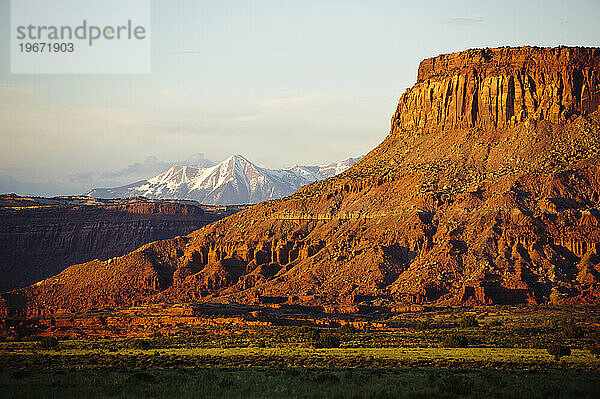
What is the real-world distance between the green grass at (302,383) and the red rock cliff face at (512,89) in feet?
404

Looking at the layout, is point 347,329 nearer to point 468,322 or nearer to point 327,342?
point 468,322

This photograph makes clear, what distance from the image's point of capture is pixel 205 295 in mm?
165375

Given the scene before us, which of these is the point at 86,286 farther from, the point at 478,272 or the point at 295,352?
the point at 295,352

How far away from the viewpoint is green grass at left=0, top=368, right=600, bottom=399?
53.6 metres

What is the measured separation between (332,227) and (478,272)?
35117mm

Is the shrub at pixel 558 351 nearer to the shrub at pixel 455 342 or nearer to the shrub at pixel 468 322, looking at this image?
the shrub at pixel 455 342

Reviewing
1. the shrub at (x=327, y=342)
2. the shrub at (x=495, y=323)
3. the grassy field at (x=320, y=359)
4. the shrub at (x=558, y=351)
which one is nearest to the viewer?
the grassy field at (x=320, y=359)

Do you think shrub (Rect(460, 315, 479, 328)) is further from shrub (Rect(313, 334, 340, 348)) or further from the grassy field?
shrub (Rect(313, 334, 340, 348))

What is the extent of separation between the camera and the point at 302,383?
58.4 m

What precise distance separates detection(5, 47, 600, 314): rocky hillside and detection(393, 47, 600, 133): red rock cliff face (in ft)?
0.90

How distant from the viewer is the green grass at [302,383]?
176 ft

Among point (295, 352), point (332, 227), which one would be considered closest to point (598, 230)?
point (332, 227)

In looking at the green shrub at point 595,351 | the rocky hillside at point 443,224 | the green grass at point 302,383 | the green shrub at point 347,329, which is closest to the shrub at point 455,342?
the green shrub at point 595,351

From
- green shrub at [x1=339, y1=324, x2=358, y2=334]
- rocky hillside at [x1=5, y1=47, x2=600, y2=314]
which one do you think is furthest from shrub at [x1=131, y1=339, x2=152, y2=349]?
rocky hillside at [x1=5, y1=47, x2=600, y2=314]
